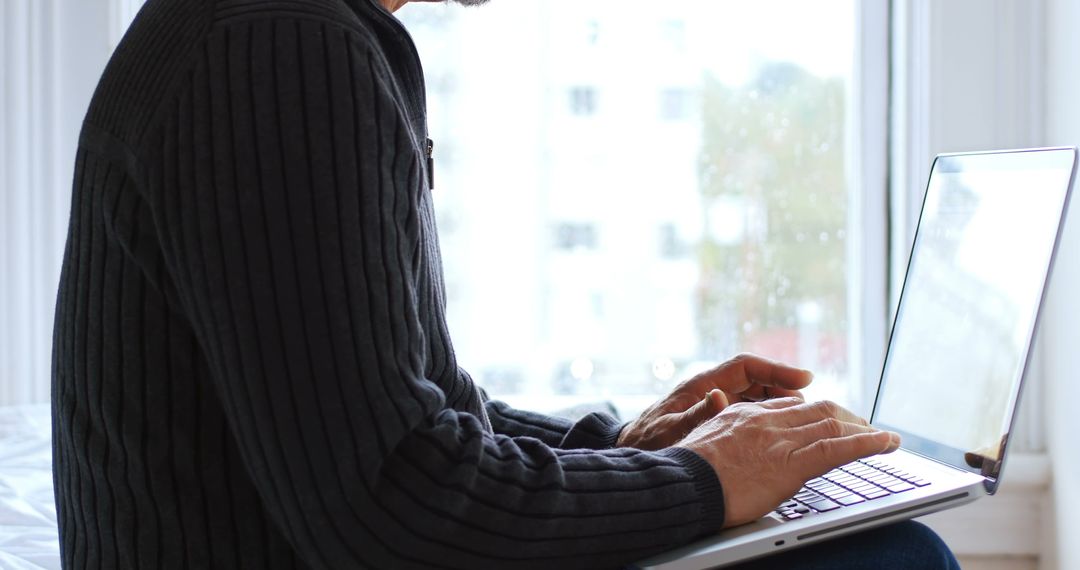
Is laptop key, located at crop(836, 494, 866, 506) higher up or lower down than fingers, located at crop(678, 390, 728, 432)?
lower down

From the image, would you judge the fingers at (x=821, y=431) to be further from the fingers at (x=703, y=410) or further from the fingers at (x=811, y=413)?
the fingers at (x=703, y=410)

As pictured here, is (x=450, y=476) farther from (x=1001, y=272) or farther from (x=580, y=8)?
(x=580, y=8)

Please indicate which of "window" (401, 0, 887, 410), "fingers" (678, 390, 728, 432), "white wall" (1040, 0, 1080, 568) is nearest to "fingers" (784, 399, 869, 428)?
"fingers" (678, 390, 728, 432)

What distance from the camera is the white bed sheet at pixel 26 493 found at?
41.0 inches

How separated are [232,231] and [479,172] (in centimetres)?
146

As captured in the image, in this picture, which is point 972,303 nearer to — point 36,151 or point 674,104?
point 674,104

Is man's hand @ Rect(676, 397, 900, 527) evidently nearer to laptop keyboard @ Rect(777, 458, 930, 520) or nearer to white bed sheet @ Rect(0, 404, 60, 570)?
laptop keyboard @ Rect(777, 458, 930, 520)

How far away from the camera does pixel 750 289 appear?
78.5 inches

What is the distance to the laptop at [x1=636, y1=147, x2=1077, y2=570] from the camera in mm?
726

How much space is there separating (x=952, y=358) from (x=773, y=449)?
15.2 inches

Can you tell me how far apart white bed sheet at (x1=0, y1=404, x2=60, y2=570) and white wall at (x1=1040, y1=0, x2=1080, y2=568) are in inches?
54.4

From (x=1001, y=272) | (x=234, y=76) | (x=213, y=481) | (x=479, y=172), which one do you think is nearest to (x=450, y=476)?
(x=213, y=481)

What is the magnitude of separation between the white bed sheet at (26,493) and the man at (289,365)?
13.4 inches

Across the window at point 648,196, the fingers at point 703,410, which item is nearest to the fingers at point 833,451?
the fingers at point 703,410
